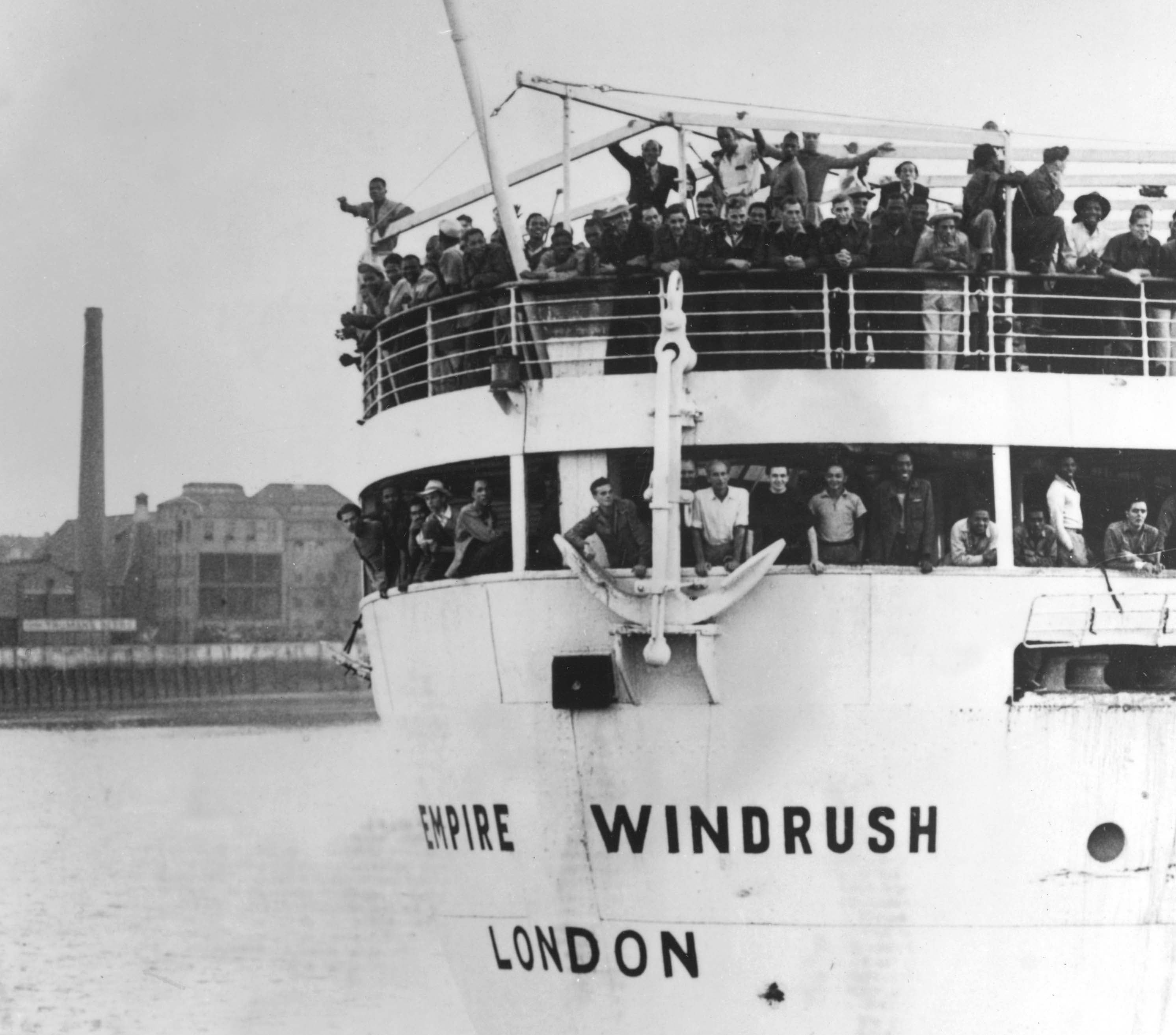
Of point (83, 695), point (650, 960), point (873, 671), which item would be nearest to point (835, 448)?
point (873, 671)

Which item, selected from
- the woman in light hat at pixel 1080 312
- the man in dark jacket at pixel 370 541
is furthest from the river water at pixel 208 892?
the woman in light hat at pixel 1080 312

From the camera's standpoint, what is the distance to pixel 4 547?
Answer: 75.7m

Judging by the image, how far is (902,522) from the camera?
1404cm

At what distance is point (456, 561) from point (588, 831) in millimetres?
2471

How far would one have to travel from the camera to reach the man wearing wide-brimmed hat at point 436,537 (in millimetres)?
15461

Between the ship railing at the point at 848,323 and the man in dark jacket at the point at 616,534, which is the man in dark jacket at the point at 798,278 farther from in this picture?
the man in dark jacket at the point at 616,534

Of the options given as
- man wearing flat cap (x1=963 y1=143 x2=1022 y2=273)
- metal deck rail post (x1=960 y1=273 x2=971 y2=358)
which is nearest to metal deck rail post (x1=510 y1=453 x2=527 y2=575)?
metal deck rail post (x1=960 y1=273 x2=971 y2=358)

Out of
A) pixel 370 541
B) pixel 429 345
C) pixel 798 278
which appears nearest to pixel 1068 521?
pixel 798 278

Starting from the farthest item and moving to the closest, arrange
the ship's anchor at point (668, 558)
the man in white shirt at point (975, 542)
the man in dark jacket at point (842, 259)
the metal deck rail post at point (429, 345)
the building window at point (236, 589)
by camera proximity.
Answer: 1. the building window at point (236, 589)
2. the metal deck rail post at point (429, 345)
3. the man in dark jacket at point (842, 259)
4. the man in white shirt at point (975, 542)
5. the ship's anchor at point (668, 558)

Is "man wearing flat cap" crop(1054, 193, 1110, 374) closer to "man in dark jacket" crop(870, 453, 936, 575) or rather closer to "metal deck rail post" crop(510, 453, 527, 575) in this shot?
"man in dark jacket" crop(870, 453, 936, 575)

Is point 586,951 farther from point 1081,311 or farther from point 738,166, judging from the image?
point 738,166

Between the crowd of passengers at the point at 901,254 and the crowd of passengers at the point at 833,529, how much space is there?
3.76 ft

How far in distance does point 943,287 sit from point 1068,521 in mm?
2102

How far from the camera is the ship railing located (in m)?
14.5
